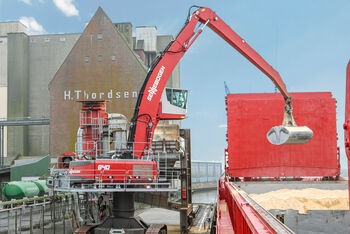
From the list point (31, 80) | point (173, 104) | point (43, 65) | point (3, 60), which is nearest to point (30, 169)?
point (31, 80)

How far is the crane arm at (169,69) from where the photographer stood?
13.1m

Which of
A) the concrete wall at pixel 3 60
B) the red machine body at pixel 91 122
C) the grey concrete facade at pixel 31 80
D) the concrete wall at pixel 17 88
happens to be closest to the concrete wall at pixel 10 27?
the concrete wall at pixel 3 60

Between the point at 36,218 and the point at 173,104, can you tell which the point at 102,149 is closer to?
the point at 173,104

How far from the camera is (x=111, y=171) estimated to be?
39.7ft

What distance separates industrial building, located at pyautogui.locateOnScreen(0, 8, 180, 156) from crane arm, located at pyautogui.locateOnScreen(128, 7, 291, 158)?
1114 inches

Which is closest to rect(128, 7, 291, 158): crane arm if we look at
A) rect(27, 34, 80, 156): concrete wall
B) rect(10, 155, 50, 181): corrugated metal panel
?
rect(10, 155, 50, 181): corrugated metal panel

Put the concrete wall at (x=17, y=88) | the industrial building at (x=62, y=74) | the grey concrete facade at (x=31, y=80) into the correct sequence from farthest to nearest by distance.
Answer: the grey concrete facade at (x=31, y=80) → the concrete wall at (x=17, y=88) → the industrial building at (x=62, y=74)

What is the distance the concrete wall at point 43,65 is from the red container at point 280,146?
164 ft

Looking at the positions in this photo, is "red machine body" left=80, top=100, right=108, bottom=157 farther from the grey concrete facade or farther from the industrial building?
the grey concrete facade

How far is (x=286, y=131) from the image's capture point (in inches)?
338

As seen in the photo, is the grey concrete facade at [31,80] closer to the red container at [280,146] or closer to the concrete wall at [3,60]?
the concrete wall at [3,60]

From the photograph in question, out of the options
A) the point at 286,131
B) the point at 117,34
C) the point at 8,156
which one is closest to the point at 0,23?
the point at 8,156

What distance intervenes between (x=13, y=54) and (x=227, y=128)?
170 feet

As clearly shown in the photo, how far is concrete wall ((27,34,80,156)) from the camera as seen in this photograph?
6109 cm
